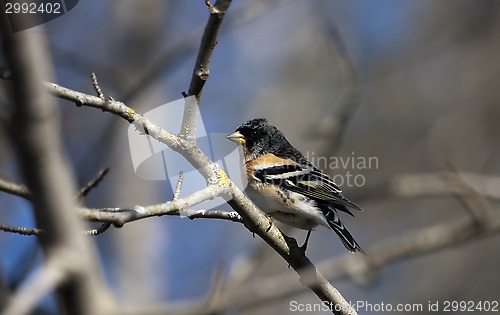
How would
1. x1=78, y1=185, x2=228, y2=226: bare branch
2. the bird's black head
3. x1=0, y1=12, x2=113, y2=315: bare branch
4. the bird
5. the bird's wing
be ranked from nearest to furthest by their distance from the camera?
x1=0, y1=12, x2=113, y2=315: bare branch, x1=78, y1=185, x2=228, y2=226: bare branch, the bird, the bird's wing, the bird's black head

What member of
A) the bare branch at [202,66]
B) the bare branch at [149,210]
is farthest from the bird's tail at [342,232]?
the bare branch at [202,66]

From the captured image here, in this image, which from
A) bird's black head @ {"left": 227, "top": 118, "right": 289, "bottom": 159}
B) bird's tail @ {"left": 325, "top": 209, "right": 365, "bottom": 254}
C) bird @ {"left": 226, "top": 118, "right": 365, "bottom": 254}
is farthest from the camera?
bird's black head @ {"left": 227, "top": 118, "right": 289, "bottom": 159}

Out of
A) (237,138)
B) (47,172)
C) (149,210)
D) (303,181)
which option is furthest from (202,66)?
(237,138)

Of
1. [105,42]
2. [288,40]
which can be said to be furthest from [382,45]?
[105,42]

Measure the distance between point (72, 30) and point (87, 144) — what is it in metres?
2.05

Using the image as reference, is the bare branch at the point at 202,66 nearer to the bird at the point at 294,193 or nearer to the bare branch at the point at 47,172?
the bare branch at the point at 47,172

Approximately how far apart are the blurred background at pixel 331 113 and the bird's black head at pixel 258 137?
2015 millimetres

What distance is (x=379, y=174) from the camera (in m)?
11.5

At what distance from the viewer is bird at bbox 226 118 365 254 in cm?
460

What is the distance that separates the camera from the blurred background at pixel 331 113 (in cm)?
856

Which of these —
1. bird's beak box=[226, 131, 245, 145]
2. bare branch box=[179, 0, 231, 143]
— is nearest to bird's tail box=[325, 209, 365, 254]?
bird's beak box=[226, 131, 245, 145]

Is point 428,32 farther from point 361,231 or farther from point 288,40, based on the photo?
point 361,231

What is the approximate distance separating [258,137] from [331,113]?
247cm

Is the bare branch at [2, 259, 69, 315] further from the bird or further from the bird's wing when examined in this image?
the bird's wing
